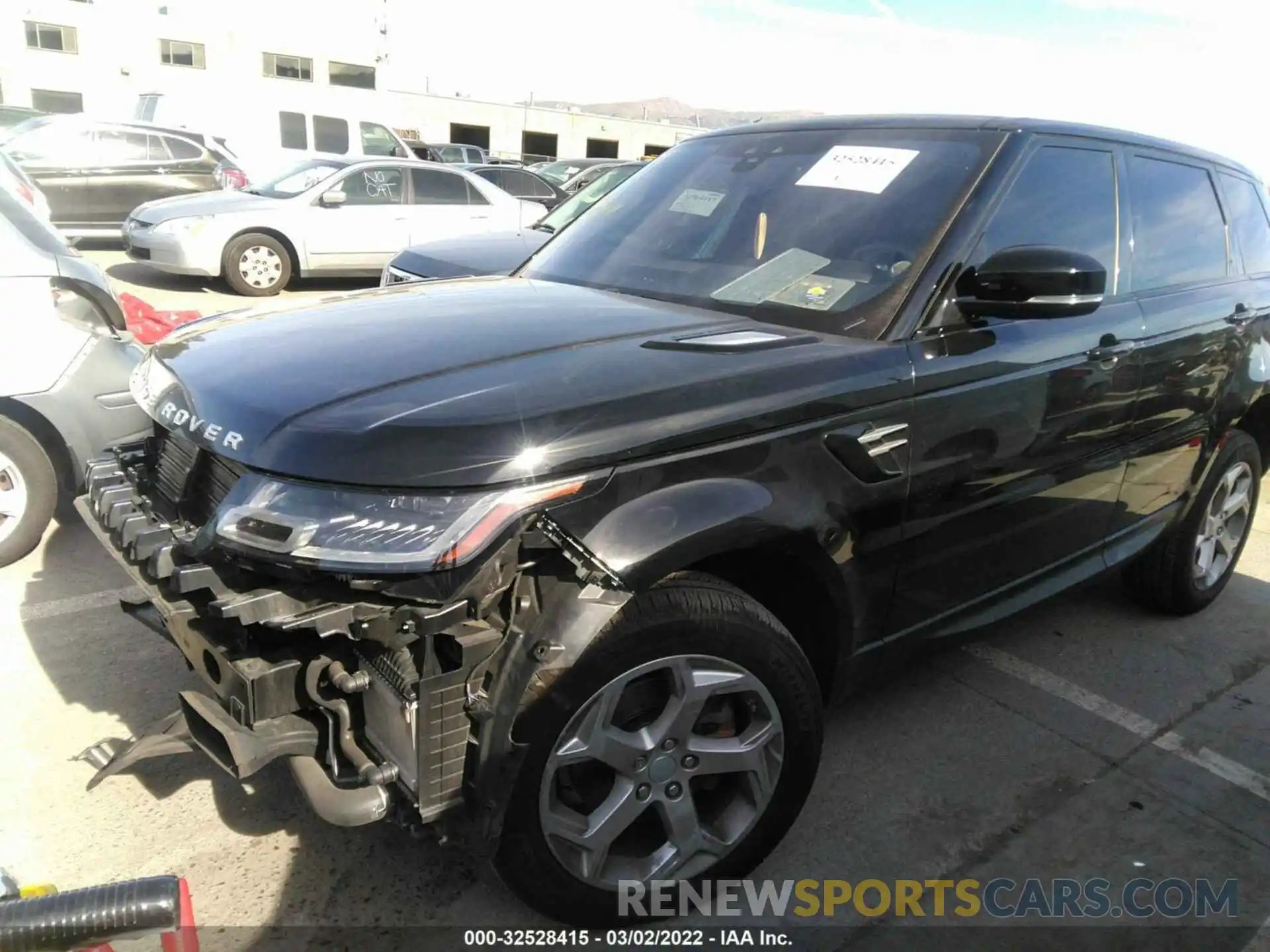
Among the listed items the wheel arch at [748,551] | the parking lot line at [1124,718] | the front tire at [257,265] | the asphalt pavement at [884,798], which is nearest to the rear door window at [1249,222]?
the asphalt pavement at [884,798]

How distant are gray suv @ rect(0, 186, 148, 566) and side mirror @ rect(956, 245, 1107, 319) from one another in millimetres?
3060

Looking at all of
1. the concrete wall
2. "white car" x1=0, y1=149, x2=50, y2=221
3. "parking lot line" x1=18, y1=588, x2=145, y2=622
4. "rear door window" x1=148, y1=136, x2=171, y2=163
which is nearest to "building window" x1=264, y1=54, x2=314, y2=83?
the concrete wall

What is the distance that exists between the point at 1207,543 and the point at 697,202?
9.43ft

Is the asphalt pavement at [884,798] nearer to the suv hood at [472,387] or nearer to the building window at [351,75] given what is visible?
the suv hood at [472,387]

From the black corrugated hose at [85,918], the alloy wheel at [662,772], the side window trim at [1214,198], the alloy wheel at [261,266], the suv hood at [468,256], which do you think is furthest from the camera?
the alloy wheel at [261,266]

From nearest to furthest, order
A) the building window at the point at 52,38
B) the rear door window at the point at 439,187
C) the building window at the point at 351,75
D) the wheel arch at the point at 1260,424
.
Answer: the wheel arch at the point at 1260,424 < the rear door window at the point at 439,187 < the building window at the point at 52,38 < the building window at the point at 351,75

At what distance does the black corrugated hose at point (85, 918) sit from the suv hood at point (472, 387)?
0.80 meters

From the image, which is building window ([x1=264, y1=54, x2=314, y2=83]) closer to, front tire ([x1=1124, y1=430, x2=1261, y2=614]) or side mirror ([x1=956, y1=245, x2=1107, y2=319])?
front tire ([x1=1124, y1=430, x2=1261, y2=614])

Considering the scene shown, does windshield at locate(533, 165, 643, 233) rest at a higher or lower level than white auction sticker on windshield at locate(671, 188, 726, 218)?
lower

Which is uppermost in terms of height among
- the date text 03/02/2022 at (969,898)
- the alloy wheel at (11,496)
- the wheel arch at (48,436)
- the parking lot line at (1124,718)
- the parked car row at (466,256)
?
the parked car row at (466,256)

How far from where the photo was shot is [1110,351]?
311 centimetres

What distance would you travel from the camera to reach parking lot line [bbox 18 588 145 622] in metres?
3.58

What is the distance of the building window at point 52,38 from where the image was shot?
107 feet

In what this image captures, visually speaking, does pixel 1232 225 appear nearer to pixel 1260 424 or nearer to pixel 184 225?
pixel 1260 424
